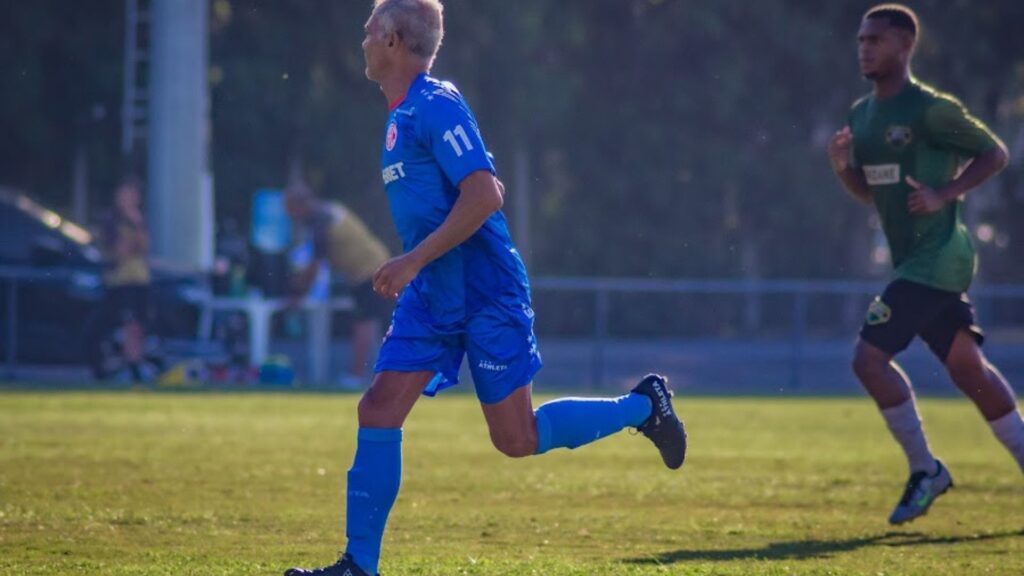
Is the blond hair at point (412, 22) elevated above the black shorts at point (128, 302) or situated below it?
above

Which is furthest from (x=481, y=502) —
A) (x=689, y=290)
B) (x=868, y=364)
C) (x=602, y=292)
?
(x=689, y=290)

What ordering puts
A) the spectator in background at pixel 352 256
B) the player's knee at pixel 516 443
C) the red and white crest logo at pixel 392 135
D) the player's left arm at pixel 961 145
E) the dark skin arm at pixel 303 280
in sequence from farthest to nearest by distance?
the dark skin arm at pixel 303 280 → the spectator in background at pixel 352 256 → the player's left arm at pixel 961 145 → the player's knee at pixel 516 443 → the red and white crest logo at pixel 392 135

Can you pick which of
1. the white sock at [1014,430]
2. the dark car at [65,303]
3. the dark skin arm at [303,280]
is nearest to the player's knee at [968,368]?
the white sock at [1014,430]

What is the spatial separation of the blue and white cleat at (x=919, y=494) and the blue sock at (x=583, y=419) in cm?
185

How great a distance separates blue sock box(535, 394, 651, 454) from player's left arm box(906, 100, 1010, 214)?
2.10 metres

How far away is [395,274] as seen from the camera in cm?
564

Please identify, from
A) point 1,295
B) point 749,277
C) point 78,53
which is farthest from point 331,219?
point 749,277

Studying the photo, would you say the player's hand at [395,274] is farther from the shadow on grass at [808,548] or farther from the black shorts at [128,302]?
the black shorts at [128,302]

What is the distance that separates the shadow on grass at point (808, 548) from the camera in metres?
6.96

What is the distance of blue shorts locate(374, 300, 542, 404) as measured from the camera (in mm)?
5973

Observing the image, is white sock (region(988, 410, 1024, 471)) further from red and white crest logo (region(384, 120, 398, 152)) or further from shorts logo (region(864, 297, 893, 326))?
red and white crest logo (region(384, 120, 398, 152))

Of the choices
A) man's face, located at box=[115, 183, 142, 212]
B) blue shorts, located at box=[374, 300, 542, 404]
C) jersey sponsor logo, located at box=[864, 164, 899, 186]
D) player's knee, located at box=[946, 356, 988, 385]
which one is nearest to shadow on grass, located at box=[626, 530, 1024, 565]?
player's knee, located at box=[946, 356, 988, 385]

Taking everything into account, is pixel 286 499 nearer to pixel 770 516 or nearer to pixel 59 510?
pixel 59 510

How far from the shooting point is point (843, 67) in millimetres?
37750
